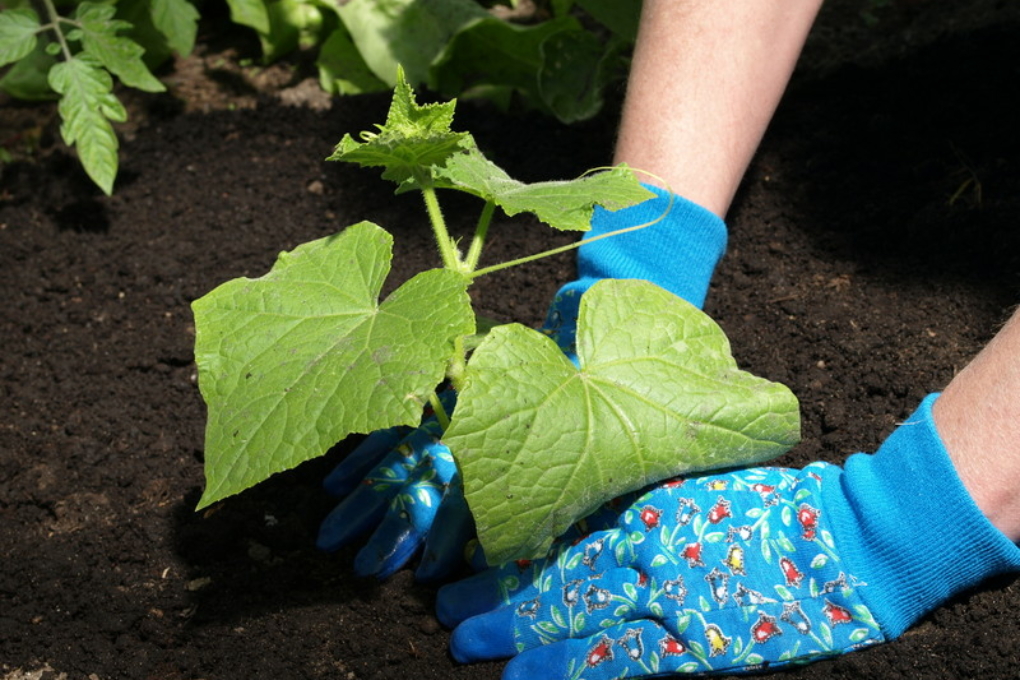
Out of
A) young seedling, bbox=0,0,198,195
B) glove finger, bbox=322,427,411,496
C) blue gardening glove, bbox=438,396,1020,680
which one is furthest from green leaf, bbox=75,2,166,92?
blue gardening glove, bbox=438,396,1020,680

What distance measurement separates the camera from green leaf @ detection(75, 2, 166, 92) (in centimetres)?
237

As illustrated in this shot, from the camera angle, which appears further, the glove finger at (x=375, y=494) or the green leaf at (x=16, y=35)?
the green leaf at (x=16, y=35)

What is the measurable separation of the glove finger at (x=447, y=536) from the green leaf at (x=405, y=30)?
1.49 metres

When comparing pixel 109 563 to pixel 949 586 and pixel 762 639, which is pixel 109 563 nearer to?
pixel 762 639

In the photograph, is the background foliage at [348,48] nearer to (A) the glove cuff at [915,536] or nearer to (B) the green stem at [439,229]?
(B) the green stem at [439,229]

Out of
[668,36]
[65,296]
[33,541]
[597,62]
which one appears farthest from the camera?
[597,62]

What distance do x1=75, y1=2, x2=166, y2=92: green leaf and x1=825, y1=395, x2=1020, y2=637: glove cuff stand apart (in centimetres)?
180

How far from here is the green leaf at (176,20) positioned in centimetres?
258

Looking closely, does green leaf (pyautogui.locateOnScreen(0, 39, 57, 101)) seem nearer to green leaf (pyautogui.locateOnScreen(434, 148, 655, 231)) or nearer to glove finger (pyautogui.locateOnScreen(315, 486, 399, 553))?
glove finger (pyautogui.locateOnScreen(315, 486, 399, 553))

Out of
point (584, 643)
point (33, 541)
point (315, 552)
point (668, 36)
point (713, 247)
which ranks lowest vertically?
point (33, 541)

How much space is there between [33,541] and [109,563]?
0.17 m

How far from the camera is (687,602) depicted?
146 cm

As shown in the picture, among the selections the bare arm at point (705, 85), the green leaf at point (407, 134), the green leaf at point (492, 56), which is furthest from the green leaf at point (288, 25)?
the green leaf at point (407, 134)

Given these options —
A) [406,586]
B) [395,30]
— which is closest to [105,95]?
[395,30]
